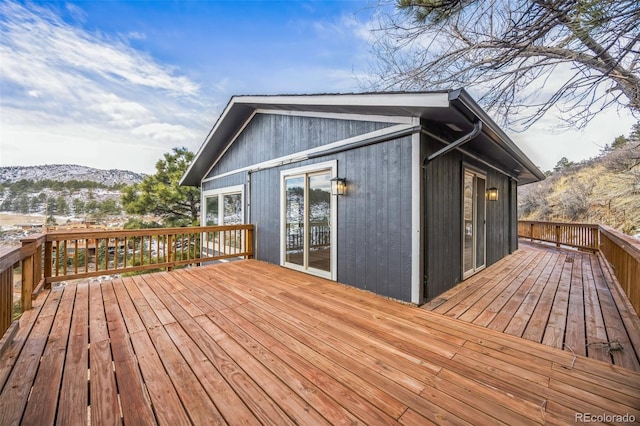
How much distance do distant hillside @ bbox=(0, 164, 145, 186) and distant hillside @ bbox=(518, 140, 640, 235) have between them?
17856 millimetres

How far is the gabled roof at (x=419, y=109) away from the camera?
104 inches

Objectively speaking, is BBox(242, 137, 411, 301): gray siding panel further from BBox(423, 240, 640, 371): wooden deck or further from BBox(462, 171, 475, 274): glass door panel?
BBox(462, 171, 475, 274): glass door panel

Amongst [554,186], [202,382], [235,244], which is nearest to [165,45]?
[235,244]

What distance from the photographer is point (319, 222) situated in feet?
14.5

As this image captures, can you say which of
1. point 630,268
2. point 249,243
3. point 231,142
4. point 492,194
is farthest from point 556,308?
point 231,142

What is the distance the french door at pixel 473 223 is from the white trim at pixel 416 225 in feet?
5.24

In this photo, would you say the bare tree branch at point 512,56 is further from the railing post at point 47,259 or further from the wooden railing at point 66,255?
→ the railing post at point 47,259

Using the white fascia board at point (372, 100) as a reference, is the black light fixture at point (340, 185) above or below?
below

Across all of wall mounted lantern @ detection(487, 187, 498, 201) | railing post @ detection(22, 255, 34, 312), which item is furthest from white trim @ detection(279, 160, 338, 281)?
wall mounted lantern @ detection(487, 187, 498, 201)

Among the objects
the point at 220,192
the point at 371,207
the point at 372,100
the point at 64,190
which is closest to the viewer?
the point at 372,100

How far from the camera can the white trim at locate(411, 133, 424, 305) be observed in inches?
119

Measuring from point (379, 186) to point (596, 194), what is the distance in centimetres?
1383

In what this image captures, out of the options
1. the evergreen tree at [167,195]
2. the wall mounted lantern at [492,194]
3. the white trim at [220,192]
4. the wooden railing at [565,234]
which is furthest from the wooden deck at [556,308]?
the evergreen tree at [167,195]

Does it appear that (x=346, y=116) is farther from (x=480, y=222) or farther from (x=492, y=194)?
(x=492, y=194)
